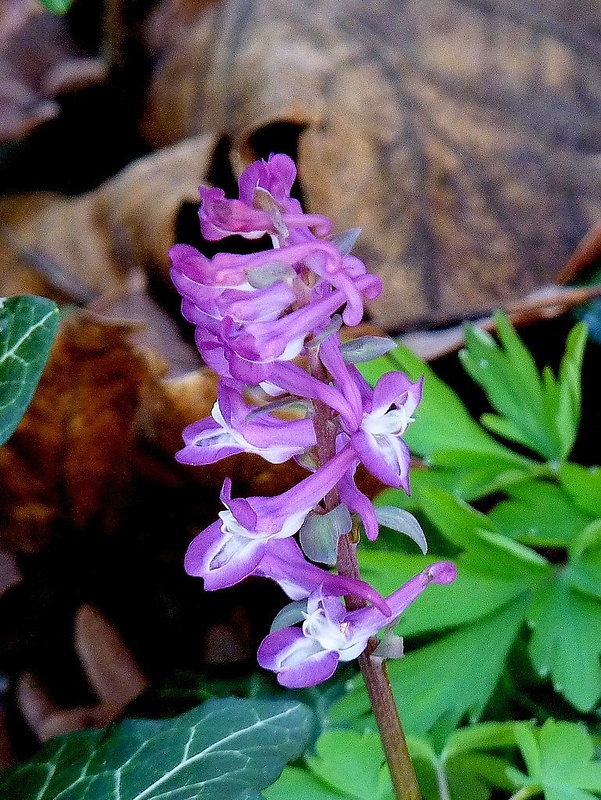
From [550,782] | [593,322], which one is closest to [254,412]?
[550,782]

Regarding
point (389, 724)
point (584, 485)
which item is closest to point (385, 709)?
point (389, 724)

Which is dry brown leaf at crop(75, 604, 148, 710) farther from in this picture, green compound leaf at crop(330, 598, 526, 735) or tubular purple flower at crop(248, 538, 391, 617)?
tubular purple flower at crop(248, 538, 391, 617)

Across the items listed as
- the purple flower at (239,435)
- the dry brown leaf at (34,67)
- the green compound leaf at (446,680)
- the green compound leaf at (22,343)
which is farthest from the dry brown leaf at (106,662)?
the dry brown leaf at (34,67)

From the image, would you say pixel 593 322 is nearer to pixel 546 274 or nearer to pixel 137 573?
pixel 546 274

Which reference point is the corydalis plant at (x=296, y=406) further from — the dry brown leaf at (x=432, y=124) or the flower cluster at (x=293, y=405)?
the dry brown leaf at (x=432, y=124)

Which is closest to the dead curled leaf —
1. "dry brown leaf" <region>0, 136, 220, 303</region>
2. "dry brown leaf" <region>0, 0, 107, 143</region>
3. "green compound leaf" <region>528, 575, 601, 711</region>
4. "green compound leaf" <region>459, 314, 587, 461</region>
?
"green compound leaf" <region>528, 575, 601, 711</region>
